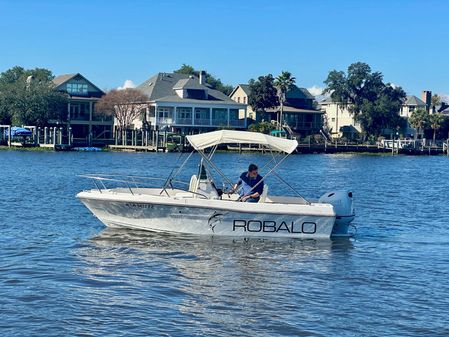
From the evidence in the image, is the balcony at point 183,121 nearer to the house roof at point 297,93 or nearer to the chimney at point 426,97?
the house roof at point 297,93

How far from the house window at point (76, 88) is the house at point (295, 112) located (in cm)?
2432

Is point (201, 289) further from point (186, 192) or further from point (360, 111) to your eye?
point (360, 111)

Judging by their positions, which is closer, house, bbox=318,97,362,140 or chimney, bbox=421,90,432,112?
house, bbox=318,97,362,140

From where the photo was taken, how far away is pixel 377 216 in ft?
108

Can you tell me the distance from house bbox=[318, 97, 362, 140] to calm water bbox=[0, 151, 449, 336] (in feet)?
334

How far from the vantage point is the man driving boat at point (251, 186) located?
2342 centimetres

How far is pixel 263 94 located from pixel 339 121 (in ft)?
71.8

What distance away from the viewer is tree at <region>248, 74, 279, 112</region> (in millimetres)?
117125

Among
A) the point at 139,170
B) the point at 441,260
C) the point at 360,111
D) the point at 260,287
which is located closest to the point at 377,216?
the point at 441,260

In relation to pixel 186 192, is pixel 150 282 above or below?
below

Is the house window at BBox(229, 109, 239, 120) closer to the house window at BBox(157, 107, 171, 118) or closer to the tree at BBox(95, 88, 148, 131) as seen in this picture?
the house window at BBox(157, 107, 171, 118)

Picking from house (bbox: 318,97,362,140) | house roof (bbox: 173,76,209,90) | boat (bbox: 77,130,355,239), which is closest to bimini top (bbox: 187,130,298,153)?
boat (bbox: 77,130,355,239)

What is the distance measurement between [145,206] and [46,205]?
37.1 ft

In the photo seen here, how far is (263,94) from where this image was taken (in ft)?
385
